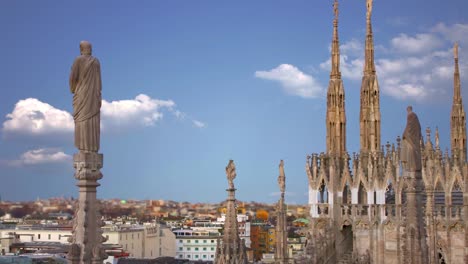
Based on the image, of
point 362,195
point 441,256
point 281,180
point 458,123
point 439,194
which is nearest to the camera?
point 281,180

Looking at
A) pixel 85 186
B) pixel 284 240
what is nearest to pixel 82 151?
pixel 85 186

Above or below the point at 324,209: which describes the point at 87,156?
above

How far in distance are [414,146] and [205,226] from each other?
331 feet

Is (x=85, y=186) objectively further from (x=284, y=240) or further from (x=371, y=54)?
(x=371, y=54)

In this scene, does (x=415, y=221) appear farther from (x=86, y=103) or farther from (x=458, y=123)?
(x=458, y=123)

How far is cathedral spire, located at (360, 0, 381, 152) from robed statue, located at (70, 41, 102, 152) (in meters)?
22.0

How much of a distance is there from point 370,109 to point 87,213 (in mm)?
22708

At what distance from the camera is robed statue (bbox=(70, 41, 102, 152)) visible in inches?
347

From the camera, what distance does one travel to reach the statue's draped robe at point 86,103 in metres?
8.80

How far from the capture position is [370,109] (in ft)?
98.8

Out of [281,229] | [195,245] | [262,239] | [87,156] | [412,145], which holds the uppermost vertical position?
[412,145]

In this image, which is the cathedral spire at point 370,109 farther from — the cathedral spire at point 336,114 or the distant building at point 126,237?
the distant building at point 126,237

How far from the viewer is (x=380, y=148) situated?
29.8m

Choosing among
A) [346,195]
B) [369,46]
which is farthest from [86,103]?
[369,46]
